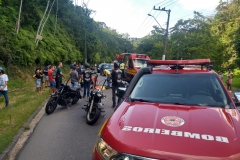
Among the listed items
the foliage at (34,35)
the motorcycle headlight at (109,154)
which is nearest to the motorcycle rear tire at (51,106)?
the motorcycle headlight at (109,154)

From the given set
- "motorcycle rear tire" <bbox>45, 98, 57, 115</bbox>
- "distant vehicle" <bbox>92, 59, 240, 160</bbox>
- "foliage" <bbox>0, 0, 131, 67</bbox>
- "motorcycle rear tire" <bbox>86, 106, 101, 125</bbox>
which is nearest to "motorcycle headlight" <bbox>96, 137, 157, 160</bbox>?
"distant vehicle" <bbox>92, 59, 240, 160</bbox>

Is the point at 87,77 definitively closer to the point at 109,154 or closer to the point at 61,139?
the point at 61,139

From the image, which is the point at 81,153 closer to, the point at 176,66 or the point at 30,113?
the point at 176,66

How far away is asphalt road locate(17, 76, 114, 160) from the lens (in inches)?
181

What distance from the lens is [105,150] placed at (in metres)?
2.44

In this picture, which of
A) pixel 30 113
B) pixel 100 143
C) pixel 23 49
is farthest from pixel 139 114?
pixel 23 49

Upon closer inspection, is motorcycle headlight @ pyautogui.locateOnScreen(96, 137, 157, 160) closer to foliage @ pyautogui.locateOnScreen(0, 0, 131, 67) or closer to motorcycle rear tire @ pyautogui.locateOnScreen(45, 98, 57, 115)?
motorcycle rear tire @ pyautogui.locateOnScreen(45, 98, 57, 115)

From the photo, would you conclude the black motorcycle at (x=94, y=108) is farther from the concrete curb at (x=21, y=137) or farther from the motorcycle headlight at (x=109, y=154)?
the motorcycle headlight at (x=109, y=154)

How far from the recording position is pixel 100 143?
101 inches

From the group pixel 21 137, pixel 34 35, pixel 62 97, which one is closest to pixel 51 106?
pixel 62 97

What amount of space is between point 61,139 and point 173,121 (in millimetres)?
3657

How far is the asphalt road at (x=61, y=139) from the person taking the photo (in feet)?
15.0

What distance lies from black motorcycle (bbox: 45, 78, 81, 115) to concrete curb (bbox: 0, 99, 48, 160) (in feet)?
1.41

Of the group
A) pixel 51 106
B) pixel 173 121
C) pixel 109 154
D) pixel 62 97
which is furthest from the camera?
pixel 62 97
